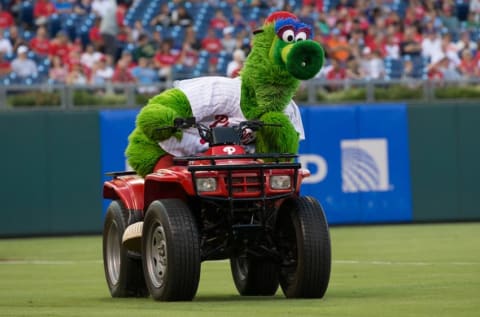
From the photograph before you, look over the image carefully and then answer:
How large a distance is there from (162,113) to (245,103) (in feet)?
2.24

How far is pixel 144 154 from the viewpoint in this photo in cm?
991

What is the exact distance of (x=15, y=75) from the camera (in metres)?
20.5

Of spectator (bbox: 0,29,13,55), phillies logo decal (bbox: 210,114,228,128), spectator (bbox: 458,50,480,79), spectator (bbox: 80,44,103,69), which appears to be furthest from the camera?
spectator (bbox: 458,50,480,79)

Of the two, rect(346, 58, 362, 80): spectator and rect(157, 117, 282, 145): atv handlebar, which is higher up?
rect(346, 58, 362, 80): spectator

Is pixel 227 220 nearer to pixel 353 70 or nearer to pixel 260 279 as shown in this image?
pixel 260 279

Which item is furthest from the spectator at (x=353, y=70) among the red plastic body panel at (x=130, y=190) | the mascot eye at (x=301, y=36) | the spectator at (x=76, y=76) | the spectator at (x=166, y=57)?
the mascot eye at (x=301, y=36)

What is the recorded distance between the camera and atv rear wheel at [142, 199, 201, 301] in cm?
872

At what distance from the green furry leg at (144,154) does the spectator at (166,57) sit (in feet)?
37.0

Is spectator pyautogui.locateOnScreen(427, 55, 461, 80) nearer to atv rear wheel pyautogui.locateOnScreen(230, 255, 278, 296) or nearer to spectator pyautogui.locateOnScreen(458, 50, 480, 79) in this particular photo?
spectator pyautogui.locateOnScreen(458, 50, 480, 79)

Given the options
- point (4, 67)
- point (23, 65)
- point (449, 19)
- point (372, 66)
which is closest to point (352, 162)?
point (372, 66)

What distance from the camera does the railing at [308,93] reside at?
19.6 m

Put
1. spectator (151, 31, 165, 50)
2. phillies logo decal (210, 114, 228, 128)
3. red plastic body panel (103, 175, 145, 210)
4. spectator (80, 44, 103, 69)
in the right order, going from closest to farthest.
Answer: phillies logo decal (210, 114, 228, 128)
red plastic body panel (103, 175, 145, 210)
spectator (80, 44, 103, 69)
spectator (151, 31, 165, 50)

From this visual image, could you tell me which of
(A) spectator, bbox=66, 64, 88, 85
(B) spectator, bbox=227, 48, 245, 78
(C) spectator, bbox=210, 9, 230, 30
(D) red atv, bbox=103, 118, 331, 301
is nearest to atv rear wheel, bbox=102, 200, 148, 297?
(D) red atv, bbox=103, 118, 331, 301

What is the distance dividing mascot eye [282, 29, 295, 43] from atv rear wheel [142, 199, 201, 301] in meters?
1.53
